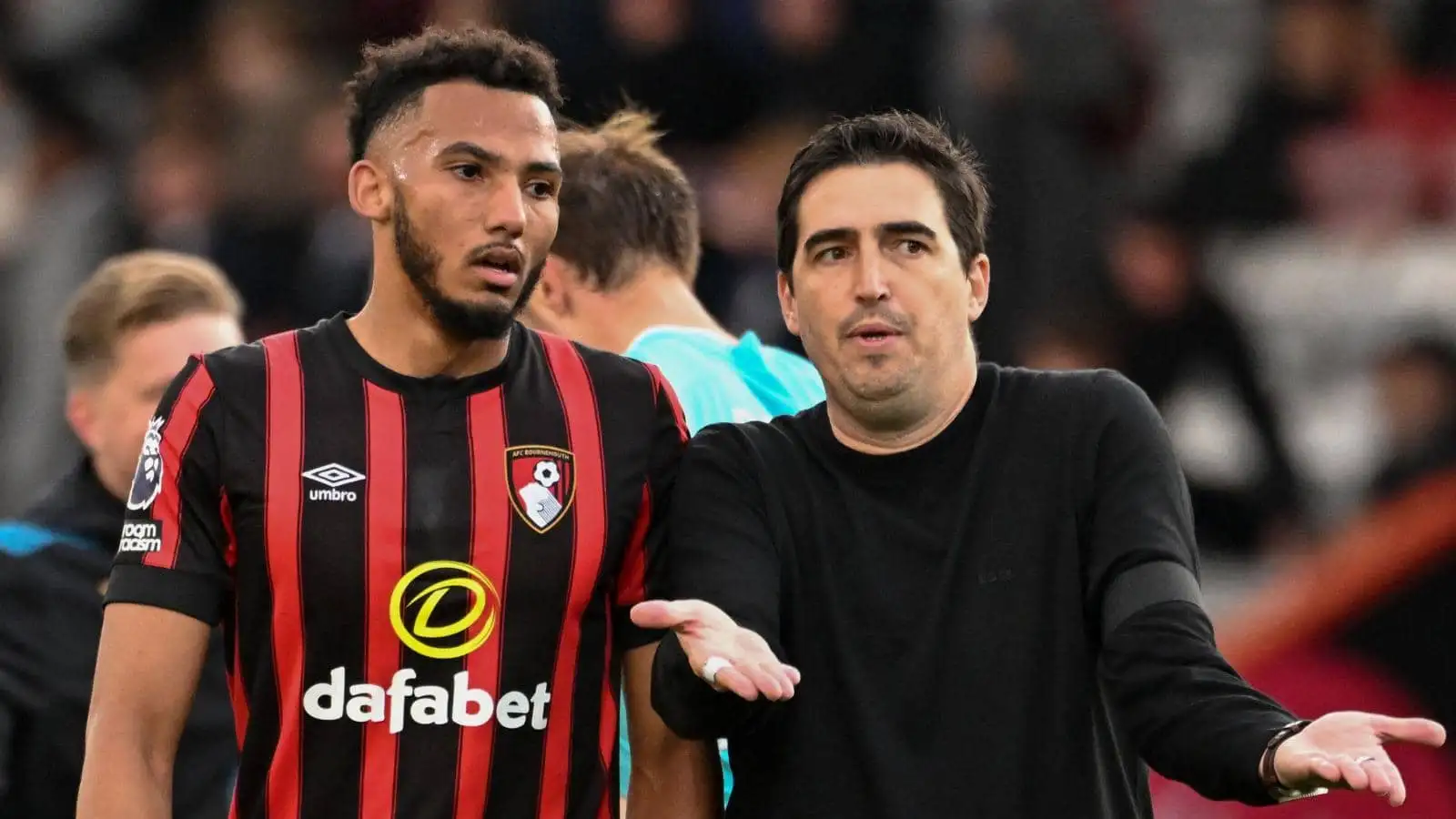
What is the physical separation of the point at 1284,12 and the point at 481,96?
17.8 ft

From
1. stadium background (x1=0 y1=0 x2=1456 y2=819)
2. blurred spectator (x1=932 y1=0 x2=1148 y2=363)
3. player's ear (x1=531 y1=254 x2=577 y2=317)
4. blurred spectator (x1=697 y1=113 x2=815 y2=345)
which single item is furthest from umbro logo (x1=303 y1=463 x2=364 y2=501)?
blurred spectator (x1=932 y1=0 x2=1148 y2=363)

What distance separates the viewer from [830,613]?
121 inches

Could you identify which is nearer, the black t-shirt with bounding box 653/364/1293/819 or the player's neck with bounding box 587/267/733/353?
the black t-shirt with bounding box 653/364/1293/819

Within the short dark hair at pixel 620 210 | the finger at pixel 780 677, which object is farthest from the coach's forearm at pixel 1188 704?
the short dark hair at pixel 620 210

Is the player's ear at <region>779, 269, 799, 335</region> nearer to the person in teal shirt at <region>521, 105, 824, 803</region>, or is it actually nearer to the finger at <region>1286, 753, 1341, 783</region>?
the person in teal shirt at <region>521, 105, 824, 803</region>

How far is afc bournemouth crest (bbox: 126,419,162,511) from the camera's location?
3.12m

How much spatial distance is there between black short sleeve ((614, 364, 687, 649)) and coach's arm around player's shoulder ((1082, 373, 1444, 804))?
66cm

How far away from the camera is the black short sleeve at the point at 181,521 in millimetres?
3070

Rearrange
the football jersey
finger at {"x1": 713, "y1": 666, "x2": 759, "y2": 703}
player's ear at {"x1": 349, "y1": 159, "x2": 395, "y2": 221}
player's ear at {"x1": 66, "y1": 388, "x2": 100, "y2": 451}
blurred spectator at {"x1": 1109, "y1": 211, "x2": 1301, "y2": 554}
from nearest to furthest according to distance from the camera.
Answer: finger at {"x1": 713, "y1": 666, "x2": 759, "y2": 703}
player's ear at {"x1": 349, "y1": 159, "x2": 395, "y2": 221}
the football jersey
player's ear at {"x1": 66, "y1": 388, "x2": 100, "y2": 451}
blurred spectator at {"x1": 1109, "y1": 211, "x2": 1301, "y2": 554}

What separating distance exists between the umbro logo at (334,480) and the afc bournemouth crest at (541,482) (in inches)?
9.1

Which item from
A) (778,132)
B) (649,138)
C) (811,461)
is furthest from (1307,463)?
(811,461)

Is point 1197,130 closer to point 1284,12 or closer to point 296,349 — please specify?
point 1284,12

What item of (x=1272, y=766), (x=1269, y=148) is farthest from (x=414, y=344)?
(x=1269, y=148)

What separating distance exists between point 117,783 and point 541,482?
75 centimetres
